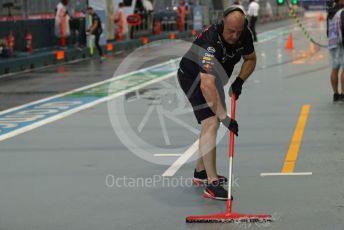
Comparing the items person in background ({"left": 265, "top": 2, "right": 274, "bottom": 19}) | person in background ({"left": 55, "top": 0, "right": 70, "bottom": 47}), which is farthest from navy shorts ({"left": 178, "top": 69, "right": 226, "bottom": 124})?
person in background ({"left": 265, "top": 2, "right": 274, "bottom": 19})

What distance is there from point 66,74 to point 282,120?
1241 centimetres

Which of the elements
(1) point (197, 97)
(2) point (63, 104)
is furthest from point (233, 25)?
(2) point (63, 104)

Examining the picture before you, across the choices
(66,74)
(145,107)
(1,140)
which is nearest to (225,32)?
(1,140)

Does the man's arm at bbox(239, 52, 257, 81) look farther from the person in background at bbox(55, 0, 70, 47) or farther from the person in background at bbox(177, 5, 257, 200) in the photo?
the person in background at bbox(55, 0, 70, 47)

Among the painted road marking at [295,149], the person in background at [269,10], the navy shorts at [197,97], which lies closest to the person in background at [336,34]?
the painted road marking at [295,149]

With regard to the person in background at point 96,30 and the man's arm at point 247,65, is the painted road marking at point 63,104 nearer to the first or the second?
the man's arm at point 247,65

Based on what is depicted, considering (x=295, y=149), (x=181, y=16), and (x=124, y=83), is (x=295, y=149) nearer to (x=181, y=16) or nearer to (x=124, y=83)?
(x=124, y=83)

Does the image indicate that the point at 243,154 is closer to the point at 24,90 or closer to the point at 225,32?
the point at 225,32

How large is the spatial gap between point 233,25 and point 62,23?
25.2m

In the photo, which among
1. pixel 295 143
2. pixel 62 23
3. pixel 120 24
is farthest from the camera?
pixel 120 24

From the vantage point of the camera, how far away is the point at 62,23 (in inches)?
1288

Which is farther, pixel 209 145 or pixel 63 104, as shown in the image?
pixel 63 104

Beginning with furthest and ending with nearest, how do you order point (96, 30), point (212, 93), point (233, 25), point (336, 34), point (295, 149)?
point (96, 30) → point (336, 34) → point (295, 149) → point (212, 93) → point (233, 25)

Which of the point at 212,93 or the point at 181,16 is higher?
the point at 212,93
